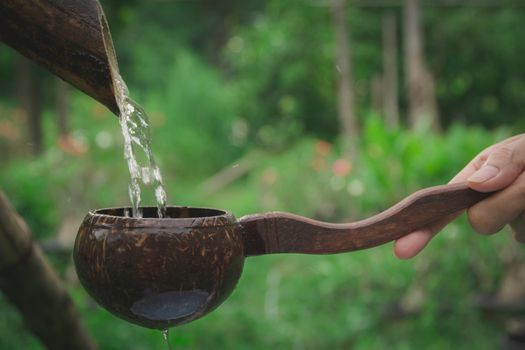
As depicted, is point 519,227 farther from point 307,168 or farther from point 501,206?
point 307,168

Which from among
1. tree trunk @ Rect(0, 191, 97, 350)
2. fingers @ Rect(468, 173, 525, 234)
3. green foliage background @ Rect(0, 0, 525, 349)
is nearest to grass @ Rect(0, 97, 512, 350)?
green foliage background @ Rect(0, 0, 525, 349)

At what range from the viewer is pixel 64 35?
3.64 feet

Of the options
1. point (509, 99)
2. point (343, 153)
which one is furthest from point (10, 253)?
point (509, 99)

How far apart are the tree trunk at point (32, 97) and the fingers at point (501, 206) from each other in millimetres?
10222

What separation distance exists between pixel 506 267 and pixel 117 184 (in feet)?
11.8

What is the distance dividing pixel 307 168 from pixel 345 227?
24.4ft

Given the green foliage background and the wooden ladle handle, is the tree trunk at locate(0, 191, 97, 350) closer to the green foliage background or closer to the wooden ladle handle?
the wooden ladle handle

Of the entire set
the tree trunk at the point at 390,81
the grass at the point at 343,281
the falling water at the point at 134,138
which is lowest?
the grass at the point at 343,281

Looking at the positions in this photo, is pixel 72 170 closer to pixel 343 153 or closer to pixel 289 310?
pixel 289 310

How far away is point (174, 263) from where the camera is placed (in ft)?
3.57

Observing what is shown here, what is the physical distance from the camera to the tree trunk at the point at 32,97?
11.3 metres

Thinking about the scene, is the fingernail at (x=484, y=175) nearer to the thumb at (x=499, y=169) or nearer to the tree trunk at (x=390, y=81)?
the thumb at (x=499, y=169)

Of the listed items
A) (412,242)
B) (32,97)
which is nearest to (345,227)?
(412,242)

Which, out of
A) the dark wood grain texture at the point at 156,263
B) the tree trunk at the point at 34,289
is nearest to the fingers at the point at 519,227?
the dark wood grain texture at the point at 156,263
